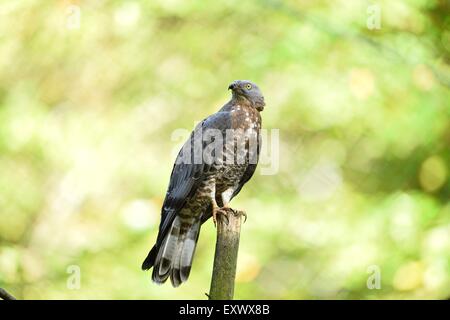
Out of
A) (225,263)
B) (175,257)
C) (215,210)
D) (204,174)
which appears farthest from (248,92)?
(225,263)

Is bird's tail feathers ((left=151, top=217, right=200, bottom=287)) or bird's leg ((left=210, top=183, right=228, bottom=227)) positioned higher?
bird's leg ((left=210, top=183, right=228, bottom=227))

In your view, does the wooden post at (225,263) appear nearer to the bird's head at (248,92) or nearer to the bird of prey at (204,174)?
the bird of prey at (204,174)

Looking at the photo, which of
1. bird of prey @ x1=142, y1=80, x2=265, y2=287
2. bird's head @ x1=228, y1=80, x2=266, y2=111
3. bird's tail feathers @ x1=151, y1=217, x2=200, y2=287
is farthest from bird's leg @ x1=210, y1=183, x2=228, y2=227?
bird's head @ x1=228, y1=80, x2=266, y2=111

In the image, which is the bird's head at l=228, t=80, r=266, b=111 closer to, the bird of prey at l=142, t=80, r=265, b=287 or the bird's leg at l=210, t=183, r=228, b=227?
the bird of prey at l=142, t=80, r=265, b=287

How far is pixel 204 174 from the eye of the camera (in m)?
2.93

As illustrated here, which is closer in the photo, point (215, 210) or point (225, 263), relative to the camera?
point (225, 263)

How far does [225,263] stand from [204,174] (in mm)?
792

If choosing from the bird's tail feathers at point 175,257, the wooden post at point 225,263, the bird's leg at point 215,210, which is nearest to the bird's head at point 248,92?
the bird's leg at point 215,210

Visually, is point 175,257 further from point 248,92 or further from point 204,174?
point 248,92

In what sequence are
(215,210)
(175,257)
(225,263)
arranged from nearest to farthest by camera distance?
(225,263) < (215,210) < (175,257)

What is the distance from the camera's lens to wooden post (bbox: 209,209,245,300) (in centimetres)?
216

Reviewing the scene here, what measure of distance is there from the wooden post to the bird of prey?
517 millimetres
